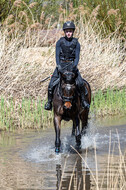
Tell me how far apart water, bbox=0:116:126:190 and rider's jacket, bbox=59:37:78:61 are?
1935mm

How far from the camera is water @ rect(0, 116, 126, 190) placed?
19.8 ft

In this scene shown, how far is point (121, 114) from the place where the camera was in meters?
14.8

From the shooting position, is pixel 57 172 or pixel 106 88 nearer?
pixel 57 172

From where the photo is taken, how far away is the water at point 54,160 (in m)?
6.04

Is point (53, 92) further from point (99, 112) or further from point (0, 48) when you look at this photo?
point (99, 112)

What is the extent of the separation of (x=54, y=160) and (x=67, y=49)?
7.78ft

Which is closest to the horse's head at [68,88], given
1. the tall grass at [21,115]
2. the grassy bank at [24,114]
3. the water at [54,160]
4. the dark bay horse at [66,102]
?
the dark bay horse at [66,102]

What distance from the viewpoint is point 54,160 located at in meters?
8.00

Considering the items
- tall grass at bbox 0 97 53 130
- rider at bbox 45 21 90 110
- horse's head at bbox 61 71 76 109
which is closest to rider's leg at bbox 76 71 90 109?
rider at bbox 45 21 90 110

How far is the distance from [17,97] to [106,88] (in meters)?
3.83

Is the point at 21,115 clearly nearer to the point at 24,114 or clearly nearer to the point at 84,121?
the point at 24,114

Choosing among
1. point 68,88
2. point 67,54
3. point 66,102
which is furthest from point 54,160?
point 67,54

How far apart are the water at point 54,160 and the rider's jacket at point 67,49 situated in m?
1.93

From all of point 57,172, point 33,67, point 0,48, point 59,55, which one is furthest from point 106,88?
point 57,172
